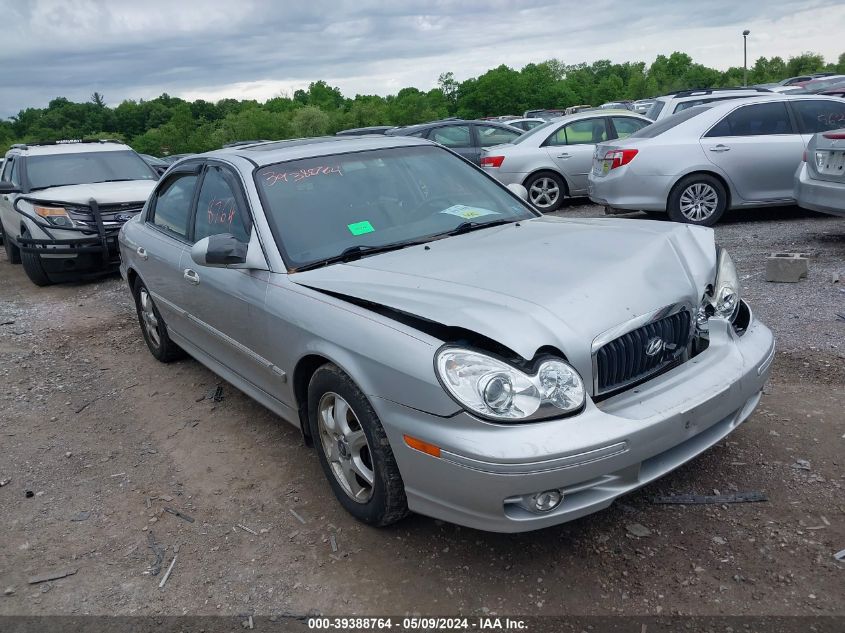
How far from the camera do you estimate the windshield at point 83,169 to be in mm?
10000

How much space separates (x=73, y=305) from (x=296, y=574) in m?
6.61

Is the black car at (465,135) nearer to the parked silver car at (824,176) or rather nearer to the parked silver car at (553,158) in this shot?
the parked silver car at (553,158)

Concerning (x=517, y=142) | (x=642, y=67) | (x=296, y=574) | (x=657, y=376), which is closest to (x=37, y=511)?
(x=296, y=574)

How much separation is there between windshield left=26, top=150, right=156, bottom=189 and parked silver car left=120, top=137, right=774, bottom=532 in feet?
21.4

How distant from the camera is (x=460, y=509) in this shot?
270 cm

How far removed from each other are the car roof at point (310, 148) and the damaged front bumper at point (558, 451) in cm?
192

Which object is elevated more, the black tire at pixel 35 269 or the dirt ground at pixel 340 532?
the black tire at pixel 35 269

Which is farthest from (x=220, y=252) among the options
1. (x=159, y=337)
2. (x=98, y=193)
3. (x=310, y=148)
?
(x=98, y=193)

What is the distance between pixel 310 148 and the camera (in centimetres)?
435

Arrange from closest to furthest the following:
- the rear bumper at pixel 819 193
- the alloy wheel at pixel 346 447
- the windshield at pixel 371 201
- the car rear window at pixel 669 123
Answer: the alloy wheel at pixel 346 447 < the windshield at pixel 371 201 < the rear bumper at pixel 819 193 < the car rear window at pixel 669 123

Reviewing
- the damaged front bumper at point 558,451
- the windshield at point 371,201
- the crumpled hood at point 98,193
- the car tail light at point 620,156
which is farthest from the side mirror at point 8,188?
the damaged front bumper at point 558,451

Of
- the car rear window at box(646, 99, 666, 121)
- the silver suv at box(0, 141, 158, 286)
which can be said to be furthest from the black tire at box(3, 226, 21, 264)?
the car rear window at box(646, 99, 666, 121)

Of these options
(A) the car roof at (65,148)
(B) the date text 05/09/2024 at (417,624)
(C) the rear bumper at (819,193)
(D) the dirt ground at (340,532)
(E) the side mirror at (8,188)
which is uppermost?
(A) the car roof at (65,148)

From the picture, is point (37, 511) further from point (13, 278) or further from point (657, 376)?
point (13, 278)
